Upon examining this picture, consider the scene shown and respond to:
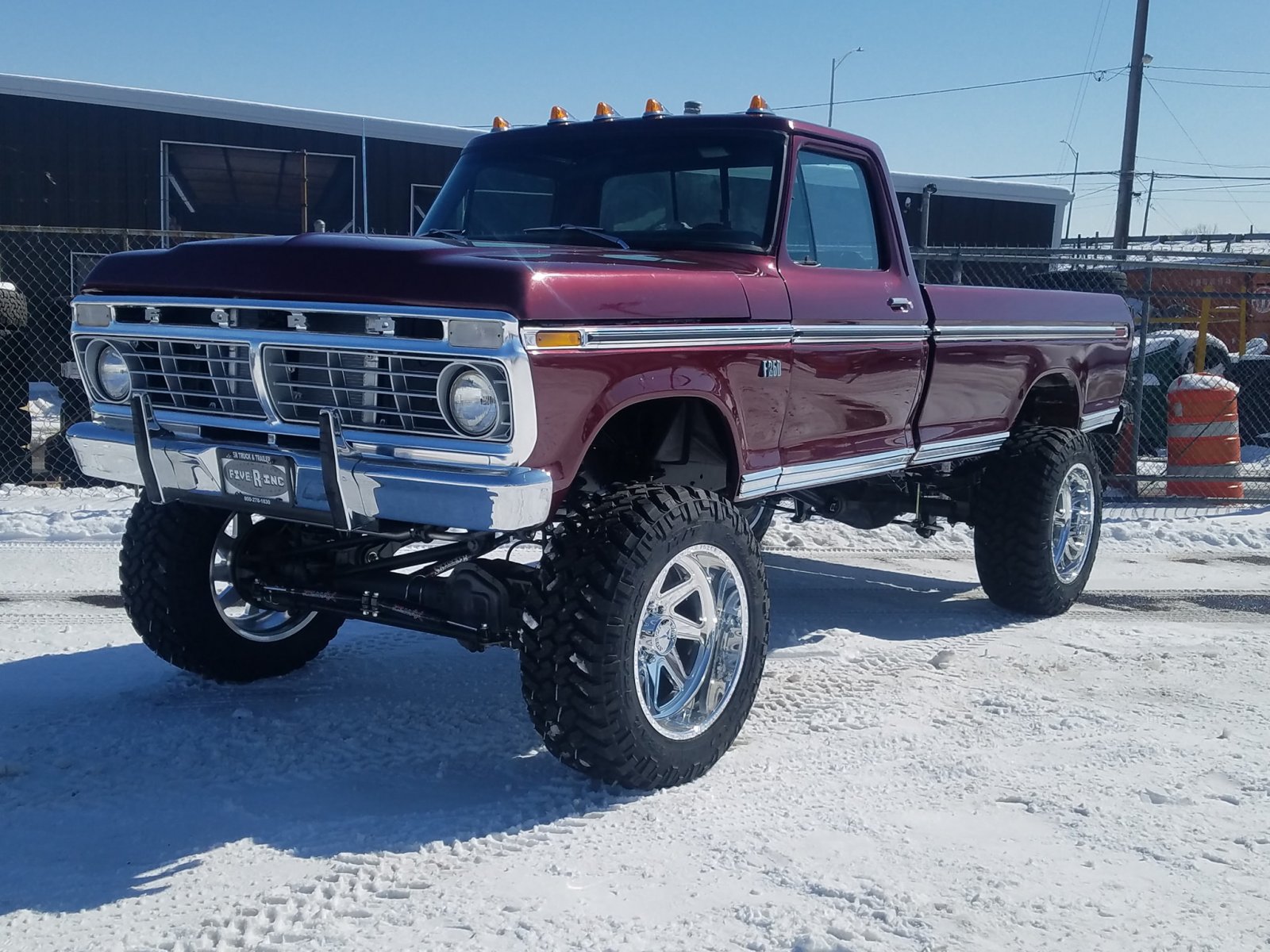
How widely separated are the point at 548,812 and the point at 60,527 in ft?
17.9

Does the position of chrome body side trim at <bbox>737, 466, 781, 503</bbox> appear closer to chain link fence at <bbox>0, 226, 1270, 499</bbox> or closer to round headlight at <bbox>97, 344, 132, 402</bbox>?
round headlight at <bbox>97, 344, 132, 402</bbox>

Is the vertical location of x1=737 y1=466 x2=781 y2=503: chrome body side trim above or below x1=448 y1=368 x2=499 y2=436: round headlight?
below

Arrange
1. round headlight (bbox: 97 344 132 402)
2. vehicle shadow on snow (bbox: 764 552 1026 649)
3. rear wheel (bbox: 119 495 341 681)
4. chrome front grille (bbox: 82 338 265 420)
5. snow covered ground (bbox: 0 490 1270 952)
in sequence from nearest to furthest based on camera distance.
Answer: snow covered ground (bbox: 0 490 1270 952) → chrome front grille (bbox: 82 338 265 420) → round headlight (bbox: 97 344 132 402) → rear wheel (bbox: 119 495 341 681) → vehicle shadow on snow (bbox: 764 552 1026 649)

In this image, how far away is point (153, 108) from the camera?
13.8m

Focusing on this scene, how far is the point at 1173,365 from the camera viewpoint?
14445mm

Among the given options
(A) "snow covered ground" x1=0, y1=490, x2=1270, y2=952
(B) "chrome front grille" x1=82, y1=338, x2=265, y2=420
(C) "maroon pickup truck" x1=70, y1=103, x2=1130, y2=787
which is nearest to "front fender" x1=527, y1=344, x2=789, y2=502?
(C) "maroon pickup truck" x1=70, y1=103, x2=1130, y2=787

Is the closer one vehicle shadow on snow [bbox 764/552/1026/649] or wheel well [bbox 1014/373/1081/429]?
vehicle shadow on snow [bbox 764/552/1026/649]

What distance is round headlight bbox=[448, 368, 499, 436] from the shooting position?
3.30 metres

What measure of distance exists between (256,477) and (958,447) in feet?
11.0

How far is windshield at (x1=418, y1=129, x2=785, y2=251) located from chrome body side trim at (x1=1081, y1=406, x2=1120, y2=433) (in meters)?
2.95

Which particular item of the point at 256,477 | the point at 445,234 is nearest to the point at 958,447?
the point at 445,234

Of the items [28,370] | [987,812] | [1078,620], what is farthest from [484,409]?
[28,370]

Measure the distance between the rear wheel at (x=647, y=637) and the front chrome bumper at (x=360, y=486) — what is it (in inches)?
11.5

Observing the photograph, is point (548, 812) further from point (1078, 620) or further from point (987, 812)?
point (1078, 620)
